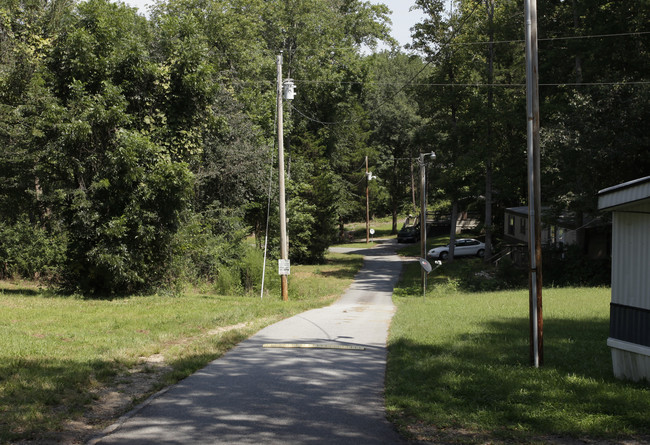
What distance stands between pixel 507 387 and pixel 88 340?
765cm

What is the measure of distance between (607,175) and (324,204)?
23.4 m

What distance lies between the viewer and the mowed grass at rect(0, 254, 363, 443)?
6852mm

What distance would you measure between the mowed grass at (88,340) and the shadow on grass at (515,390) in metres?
3.65

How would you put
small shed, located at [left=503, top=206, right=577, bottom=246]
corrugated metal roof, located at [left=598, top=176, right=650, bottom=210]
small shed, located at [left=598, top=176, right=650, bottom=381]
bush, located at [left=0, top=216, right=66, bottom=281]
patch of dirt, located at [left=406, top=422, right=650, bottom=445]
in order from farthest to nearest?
small shed, located at [left=503, top=206, right=577, bottom=246]
bush, located at [left=0, top=216, right=66, bottom=281]
small shed, located at [left=598, top=176, right=650, bottom=381]
corrugated metal roof, located at [left=598, top=176, right=650, bottom=210]
patch of dirt, located at [left=406, top=422, right=650, bottom=445]

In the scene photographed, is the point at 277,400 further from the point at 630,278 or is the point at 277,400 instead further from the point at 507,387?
the point at 630,278

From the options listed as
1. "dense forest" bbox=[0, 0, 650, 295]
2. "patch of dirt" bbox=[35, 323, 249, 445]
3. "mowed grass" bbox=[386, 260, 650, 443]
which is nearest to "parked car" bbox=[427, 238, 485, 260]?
"dense forest" bbox=[0, 0, 650, 295]

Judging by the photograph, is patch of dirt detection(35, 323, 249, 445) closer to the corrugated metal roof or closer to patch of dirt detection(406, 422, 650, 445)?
patch of dirt detection(406, 422, 650, 445)

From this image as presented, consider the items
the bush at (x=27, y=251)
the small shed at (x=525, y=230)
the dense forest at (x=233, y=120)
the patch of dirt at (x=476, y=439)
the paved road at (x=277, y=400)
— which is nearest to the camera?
the patch of dirt at (x=476, y=439)

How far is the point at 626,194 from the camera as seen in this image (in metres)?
7.55

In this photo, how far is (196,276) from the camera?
989 inches

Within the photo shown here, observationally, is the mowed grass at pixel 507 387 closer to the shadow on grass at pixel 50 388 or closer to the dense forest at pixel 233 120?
the shadow on grass at pixel 50 388

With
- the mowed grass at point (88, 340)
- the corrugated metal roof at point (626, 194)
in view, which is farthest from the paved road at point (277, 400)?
the corrugated metal roof at point (626, 194)

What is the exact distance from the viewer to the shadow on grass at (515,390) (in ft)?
20.1

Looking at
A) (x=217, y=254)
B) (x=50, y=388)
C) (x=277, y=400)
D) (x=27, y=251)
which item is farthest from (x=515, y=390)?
(x=27, y=251)
